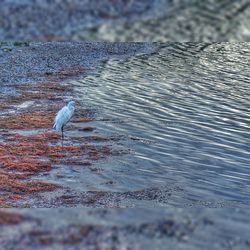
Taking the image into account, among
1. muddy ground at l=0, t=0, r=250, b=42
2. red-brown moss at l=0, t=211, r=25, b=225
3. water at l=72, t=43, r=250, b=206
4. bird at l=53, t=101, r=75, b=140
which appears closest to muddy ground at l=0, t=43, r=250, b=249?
red-brown moss at l=0, t=211, r=25, b=225

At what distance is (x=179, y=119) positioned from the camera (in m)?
24.7

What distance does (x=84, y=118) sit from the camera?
25.0m

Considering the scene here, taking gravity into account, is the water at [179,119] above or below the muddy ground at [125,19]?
below

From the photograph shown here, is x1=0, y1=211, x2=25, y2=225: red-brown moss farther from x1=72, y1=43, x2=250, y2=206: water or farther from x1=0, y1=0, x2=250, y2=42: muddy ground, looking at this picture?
x1=72, y1=43, x2=250, y2=206: water

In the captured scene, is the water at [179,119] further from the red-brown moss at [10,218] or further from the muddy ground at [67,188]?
the red-brown moss at [10,218]

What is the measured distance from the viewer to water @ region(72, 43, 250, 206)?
1655cm

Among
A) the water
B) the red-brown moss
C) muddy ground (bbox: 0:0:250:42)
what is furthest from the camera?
the water

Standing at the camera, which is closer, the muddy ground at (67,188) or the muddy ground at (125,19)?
the muddy ground at (125,19)

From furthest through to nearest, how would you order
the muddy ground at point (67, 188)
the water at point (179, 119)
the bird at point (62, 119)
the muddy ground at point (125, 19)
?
1. the bird at point (62, 119)
2. the water at point (179, 119)
3. the muddy ground at point (67, 188)
4. the muddy ground at point (125, 19)

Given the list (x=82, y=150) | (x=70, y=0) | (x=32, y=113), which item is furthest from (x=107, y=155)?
(x=70, y=0)

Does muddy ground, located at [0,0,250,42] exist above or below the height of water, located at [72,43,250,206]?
above

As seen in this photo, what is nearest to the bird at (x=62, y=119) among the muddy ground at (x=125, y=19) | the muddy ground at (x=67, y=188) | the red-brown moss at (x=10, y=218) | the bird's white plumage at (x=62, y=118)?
the bird's white plumage at (x=62, y=118)

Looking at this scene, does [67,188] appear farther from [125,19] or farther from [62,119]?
[125,19]

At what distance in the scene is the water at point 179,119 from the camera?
1655cm
